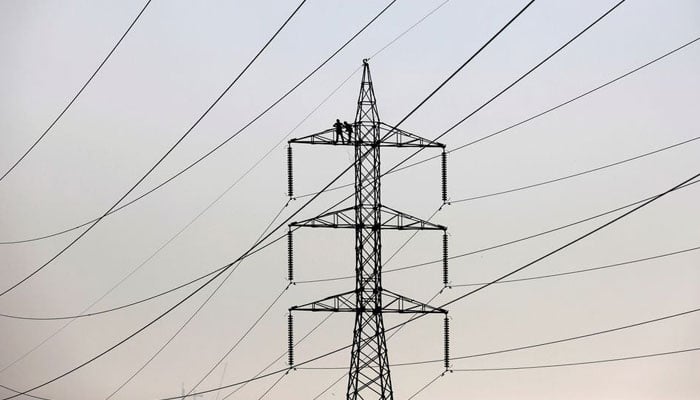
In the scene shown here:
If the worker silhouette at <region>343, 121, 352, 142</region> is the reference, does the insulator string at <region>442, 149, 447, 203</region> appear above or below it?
below

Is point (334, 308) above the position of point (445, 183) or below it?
below

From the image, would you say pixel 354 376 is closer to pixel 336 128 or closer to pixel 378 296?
pixel 378 296

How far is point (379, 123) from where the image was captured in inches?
1949

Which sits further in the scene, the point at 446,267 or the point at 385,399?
the point at 446,267

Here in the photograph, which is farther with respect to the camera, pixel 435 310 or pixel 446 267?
pixel 446 267

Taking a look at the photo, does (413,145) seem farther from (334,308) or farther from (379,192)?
(334,308)

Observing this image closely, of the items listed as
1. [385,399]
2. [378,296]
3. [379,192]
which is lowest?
[385,399]

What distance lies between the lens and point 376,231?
48.3 metres

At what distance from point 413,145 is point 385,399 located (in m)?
7.99

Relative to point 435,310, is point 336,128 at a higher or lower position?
higher

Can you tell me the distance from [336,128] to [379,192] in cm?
265

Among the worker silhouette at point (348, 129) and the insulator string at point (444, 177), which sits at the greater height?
the worker silhouette at point (348, 129)

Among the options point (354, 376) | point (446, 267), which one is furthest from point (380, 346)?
point (446, 267)

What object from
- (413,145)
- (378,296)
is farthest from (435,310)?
(413,145)
